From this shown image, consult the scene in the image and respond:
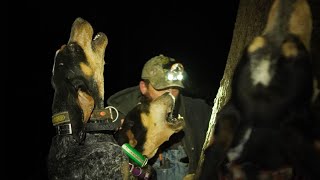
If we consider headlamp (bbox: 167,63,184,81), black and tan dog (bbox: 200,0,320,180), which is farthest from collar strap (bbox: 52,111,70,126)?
headlamp (bbox: 167,63,184,81)

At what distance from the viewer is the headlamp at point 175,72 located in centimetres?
340

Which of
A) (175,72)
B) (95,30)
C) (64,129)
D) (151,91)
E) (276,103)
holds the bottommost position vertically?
(64,129)

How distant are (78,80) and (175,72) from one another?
141cm

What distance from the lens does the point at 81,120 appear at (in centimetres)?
218

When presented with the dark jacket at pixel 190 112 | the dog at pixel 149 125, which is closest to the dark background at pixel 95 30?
the dark jacket at pixel 190 112

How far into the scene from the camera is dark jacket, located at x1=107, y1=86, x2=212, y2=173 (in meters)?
4.07

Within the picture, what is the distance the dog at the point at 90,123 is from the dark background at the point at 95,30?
7.86 metres

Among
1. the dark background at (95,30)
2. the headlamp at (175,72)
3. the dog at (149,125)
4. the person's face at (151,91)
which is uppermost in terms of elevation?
the dark background at (95,30)

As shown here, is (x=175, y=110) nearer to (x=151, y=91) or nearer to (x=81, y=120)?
(x=151, y=91)

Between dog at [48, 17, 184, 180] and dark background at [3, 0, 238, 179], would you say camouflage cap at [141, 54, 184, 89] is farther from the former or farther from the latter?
dark background at [3, 0, 238, 179]

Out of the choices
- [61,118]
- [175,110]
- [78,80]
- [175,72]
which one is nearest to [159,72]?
[175,72]

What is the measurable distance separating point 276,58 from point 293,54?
54 mm

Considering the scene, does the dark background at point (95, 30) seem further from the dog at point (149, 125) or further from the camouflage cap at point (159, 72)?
the dog at point (149, 125)

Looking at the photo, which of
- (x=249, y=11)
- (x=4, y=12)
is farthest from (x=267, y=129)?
(x=4, y=12)
